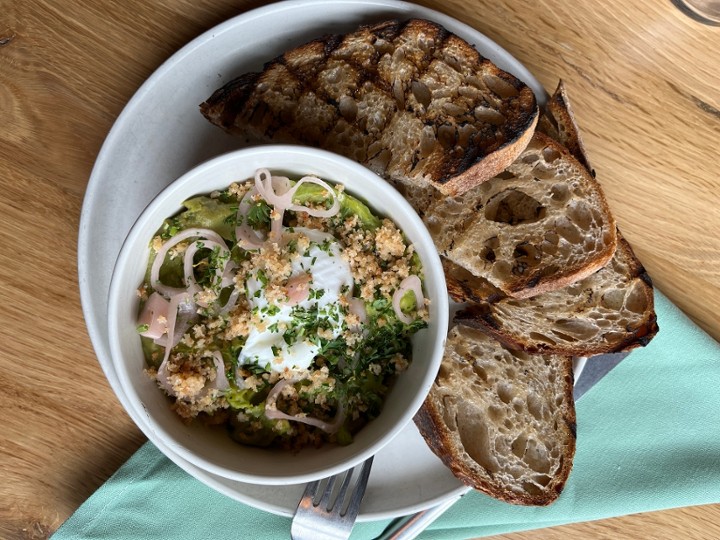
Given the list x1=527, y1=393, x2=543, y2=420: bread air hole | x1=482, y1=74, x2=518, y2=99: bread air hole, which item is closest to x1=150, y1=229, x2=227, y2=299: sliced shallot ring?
x1=482, y1=74, x2=518, y2=99: bread air hole

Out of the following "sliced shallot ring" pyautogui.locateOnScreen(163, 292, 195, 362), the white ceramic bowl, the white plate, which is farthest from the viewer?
the white plate

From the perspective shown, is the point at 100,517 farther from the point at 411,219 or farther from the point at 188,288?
the point at 411,219

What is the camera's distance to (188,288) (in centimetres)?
195

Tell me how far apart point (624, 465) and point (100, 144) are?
259cm

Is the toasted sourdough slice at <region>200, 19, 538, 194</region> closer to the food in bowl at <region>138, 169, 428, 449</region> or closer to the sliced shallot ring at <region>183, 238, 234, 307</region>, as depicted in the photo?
the food in bowl at <region>138, 169, 428, 449</region>

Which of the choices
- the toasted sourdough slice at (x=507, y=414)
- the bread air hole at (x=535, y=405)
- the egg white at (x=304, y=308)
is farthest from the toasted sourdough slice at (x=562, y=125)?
the egg white at (x=304, y=308)

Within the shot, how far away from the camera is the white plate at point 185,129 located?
7.16ft

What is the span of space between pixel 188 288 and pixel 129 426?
1055 millimetres

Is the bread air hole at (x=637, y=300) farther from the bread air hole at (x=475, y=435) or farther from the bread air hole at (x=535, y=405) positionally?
the bread air hole at (x=475, y=435)

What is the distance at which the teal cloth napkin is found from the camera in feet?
8.95

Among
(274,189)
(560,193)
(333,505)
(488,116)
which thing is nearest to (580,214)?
(560,193)

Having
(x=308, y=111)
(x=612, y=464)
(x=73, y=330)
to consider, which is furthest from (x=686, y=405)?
(x=73, y=330)

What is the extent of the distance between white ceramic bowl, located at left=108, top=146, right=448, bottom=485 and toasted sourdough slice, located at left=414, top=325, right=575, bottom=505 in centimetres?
43

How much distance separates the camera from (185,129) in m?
2.26
